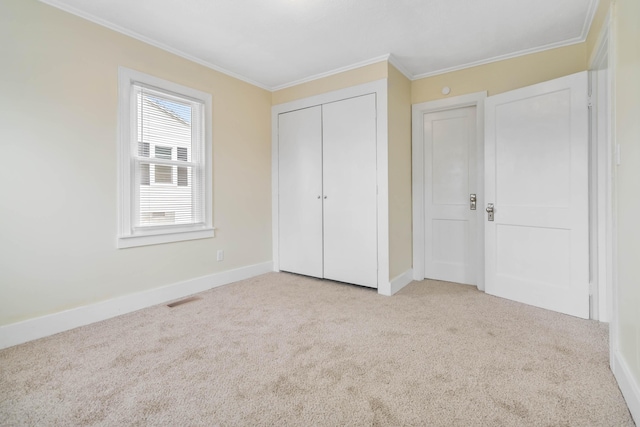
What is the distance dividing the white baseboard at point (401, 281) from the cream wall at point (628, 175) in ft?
5.90

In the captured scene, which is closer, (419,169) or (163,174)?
(163,174)

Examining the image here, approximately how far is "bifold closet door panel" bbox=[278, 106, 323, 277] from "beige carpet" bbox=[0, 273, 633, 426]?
44.8 inches

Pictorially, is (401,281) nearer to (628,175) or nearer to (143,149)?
(628,175)

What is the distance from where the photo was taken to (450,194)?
363cm

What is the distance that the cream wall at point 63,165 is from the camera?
2135mm

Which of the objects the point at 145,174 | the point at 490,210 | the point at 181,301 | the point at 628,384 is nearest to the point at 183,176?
the point at 145,174

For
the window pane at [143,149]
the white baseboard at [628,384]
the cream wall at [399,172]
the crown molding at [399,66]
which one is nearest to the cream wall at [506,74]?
the crown molding at [399,66]

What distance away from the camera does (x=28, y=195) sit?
2195 millimetres

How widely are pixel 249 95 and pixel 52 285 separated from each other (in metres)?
2.74

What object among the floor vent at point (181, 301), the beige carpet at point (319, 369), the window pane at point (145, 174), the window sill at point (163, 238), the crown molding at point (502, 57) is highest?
the crown molding at point (502, 57)

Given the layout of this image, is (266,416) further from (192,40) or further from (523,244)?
(192,40)

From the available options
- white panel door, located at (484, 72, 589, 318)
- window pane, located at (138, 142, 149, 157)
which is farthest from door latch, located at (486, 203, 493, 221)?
window pane, located at (138, 142, 149, 157)

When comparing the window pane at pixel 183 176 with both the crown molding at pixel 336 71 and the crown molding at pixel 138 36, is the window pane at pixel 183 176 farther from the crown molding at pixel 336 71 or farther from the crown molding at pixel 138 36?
the crown molding at pixel 336 71

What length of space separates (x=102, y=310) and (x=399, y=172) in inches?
121
